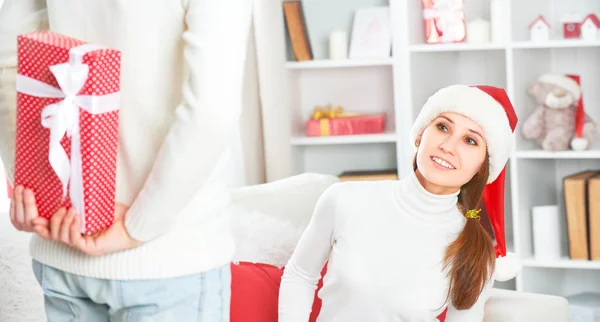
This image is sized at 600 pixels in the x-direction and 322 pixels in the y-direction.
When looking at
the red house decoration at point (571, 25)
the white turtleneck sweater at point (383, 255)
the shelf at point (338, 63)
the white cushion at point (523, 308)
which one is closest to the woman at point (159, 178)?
the white turtleneck sweater at point (383, 255)

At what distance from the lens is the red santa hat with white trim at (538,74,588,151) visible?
3184 millimetres

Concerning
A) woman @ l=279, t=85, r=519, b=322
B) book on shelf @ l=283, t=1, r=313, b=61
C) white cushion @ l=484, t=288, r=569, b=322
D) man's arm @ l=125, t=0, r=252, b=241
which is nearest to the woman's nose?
woman @ l=279, t=85, r=519, b=322

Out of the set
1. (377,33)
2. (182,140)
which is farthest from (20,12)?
(377,33)

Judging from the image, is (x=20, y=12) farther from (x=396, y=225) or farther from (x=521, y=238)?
(x=521, y=238)

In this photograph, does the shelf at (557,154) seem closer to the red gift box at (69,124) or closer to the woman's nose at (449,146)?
the woman's nose at (449,146)

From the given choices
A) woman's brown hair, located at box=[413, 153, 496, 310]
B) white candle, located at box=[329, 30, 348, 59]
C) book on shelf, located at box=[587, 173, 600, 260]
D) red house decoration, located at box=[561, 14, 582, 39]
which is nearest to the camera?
woman's brown hair, located at box=[413, 153, 496, 310]

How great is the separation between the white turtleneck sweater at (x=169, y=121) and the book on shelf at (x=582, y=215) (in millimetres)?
2172

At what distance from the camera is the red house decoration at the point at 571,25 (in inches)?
126

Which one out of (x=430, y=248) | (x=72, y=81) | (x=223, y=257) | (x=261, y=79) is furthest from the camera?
(x=261, y=79)

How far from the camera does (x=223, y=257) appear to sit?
1.23 m

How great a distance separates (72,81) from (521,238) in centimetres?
251

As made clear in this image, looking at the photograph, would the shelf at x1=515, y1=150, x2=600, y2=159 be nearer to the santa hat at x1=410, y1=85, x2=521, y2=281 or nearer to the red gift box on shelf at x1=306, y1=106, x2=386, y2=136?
the red gift box on shelf at x1=306, y1=106, x2=386, y2=136

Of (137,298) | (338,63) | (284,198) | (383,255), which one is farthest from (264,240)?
(338,63)

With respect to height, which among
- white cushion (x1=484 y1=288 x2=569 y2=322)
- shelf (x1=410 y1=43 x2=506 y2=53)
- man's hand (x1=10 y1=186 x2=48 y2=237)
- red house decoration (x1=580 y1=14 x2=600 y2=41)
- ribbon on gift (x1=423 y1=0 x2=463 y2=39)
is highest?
ribbon on gift (x1=423 y1=0 x2=463 y2=39)
